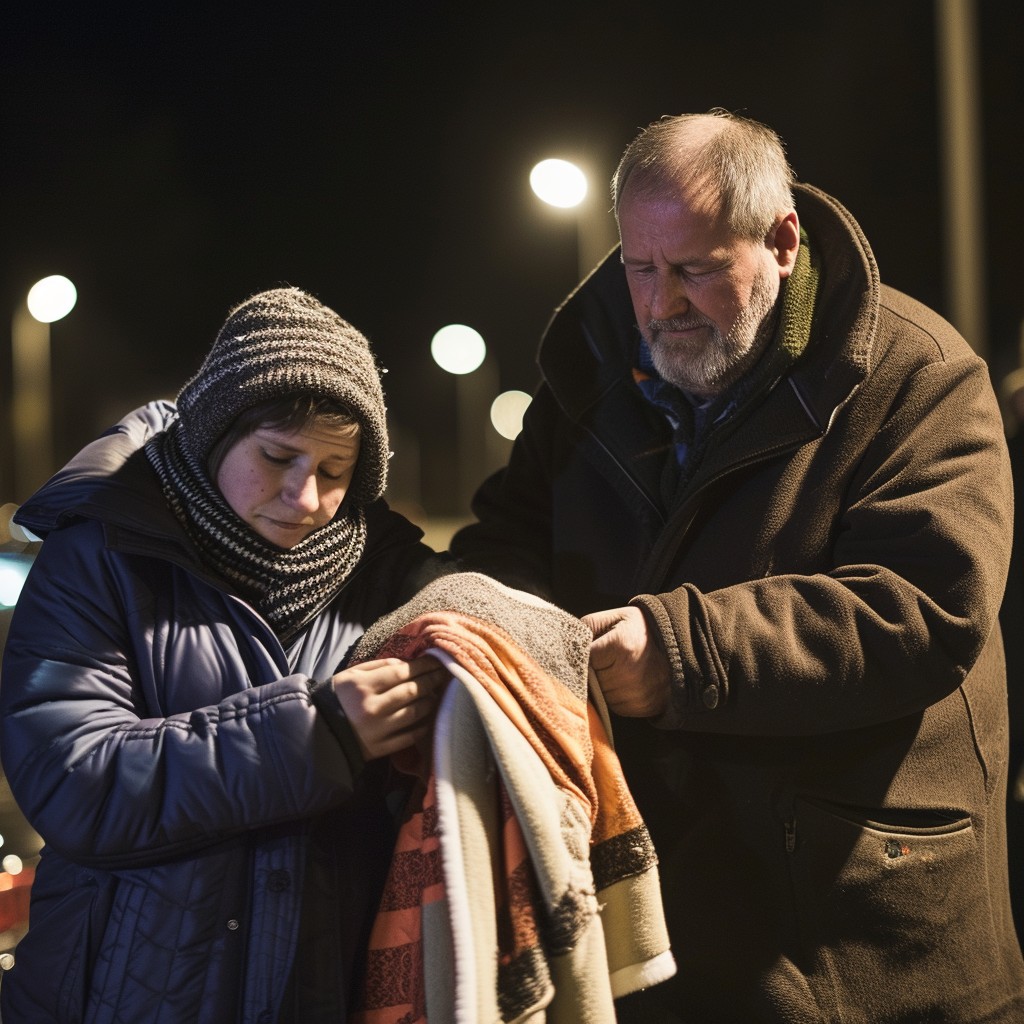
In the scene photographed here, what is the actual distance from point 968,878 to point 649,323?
1.50 metres

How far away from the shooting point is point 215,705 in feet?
6.84

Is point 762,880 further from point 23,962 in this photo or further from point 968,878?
point 23,962

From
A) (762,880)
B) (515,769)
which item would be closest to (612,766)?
(515,769)

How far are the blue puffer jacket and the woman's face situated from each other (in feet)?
0.54

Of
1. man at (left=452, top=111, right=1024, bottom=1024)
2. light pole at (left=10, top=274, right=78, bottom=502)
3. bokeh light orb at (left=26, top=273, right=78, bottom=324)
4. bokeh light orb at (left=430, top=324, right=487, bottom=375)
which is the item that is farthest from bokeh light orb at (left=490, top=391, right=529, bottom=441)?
man at (left=452, top=111, right=1024, bottom=1024)

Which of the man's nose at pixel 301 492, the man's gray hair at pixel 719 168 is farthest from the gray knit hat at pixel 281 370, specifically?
the man's gray hair at pixel 719 168

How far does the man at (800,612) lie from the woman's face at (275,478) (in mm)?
707

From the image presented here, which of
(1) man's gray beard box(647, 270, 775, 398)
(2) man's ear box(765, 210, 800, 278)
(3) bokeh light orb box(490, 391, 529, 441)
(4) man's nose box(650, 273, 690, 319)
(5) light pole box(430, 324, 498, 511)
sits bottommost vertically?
(3) bokeh light orb box(490, 391, 529, 441)

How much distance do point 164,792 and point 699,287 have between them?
1665 millimetres

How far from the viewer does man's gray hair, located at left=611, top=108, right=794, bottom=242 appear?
104 inches

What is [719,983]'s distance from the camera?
250 cm

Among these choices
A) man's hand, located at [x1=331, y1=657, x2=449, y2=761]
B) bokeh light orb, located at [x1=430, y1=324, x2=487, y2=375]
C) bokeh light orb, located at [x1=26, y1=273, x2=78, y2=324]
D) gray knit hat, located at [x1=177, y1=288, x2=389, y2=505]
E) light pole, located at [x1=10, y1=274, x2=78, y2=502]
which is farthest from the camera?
bokeh light orb, located at [x1=430, y1=324, x2=487, y2=375]

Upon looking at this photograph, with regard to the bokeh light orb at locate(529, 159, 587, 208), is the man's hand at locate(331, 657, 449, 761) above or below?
below

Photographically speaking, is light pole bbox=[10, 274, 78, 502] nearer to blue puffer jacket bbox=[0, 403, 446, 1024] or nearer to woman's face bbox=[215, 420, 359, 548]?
woman's face bbox=[215, 420, 359, 548]
